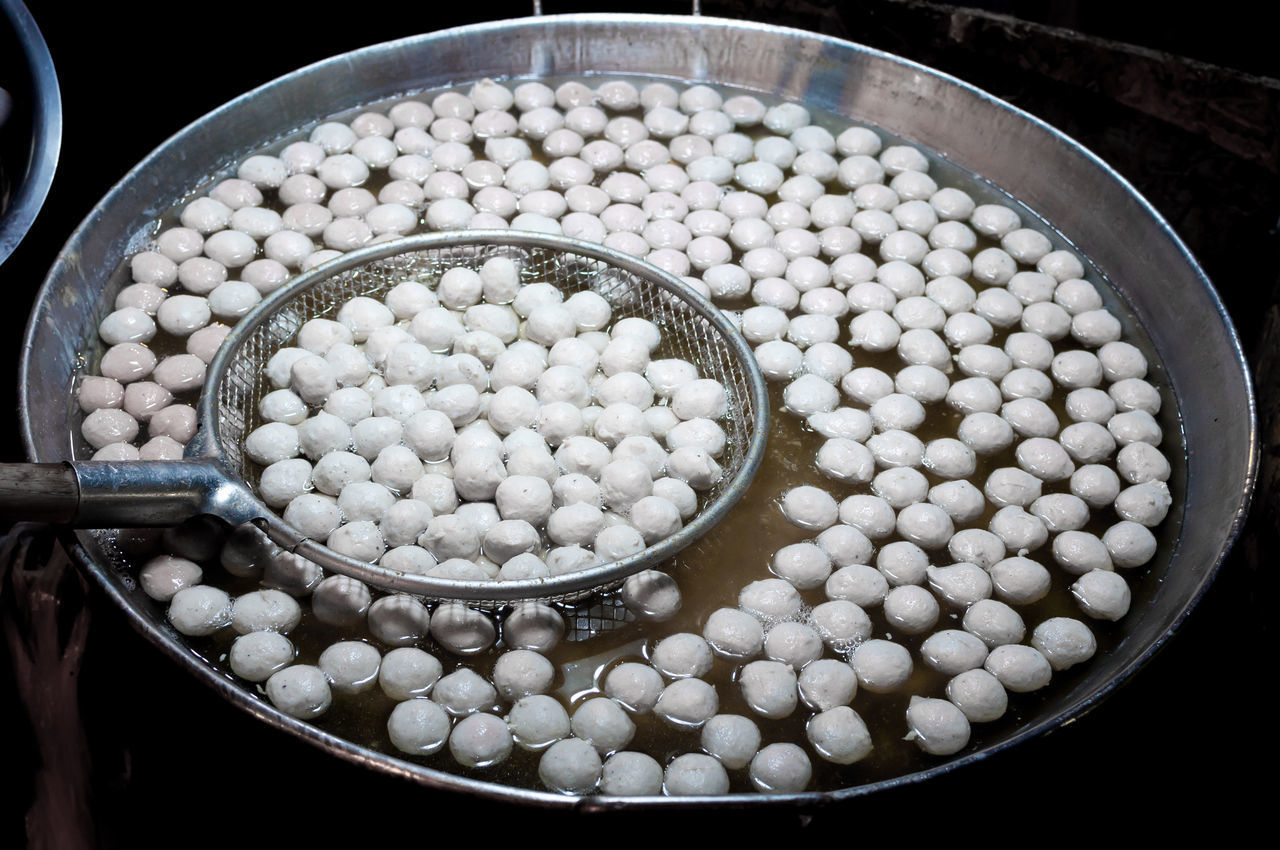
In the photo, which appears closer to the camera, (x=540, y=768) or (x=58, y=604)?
(x=540, y=768)

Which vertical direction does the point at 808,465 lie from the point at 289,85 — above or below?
below

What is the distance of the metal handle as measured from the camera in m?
0.89

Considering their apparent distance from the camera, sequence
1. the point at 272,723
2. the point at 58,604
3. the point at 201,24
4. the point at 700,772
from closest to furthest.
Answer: the point at 272,723 < the point at 700,772 < the point at 58,604 < the point at 201,24

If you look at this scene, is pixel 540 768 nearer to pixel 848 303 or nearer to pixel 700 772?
pixel 700 772

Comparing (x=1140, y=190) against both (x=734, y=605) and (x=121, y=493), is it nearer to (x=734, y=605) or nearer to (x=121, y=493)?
(x=734, y=605)

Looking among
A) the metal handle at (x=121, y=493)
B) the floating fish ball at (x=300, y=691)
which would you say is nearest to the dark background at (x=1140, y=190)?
the floating fish ball at (x=300, y=691)

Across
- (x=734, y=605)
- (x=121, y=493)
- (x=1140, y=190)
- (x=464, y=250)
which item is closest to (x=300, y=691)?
(x=121, y=493)

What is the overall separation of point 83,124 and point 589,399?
135 centimetres

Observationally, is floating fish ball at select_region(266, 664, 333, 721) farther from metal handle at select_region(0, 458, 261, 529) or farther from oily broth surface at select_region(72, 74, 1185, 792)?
metal handle at select_region(0, 458, 261, 529)

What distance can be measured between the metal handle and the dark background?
0.57 ft

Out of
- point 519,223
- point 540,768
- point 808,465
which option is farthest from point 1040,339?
point 540,768

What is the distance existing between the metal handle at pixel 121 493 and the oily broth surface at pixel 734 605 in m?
0.14

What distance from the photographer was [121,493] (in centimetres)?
96

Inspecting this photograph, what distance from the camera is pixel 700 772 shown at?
Result: 1007 mm
